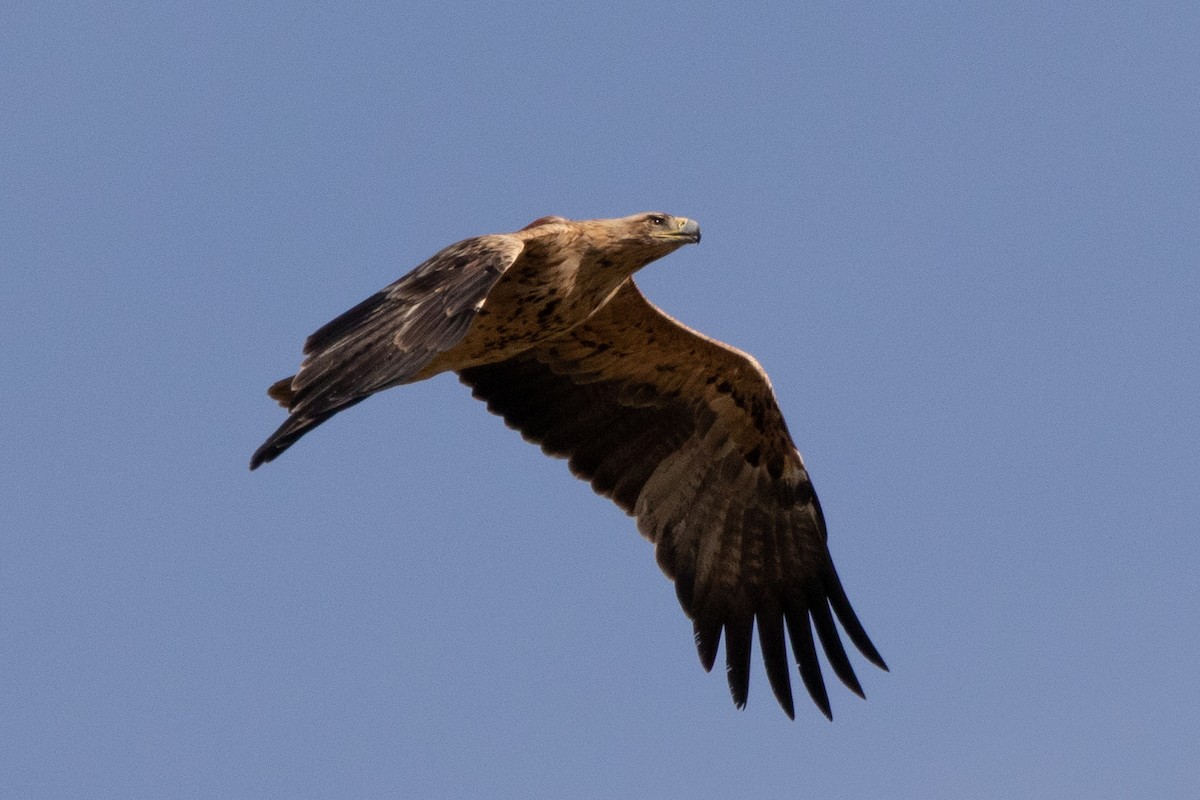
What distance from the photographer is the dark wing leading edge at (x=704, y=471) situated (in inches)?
597

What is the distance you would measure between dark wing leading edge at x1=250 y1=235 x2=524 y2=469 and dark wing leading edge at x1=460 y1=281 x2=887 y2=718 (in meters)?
2.94

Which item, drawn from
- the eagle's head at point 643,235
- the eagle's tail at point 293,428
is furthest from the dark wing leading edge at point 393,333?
the eagle's head at point 643,235

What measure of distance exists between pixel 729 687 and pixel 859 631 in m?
1.08

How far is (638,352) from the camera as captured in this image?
1519cm

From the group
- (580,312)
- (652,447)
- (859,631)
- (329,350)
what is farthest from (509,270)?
(859,631)

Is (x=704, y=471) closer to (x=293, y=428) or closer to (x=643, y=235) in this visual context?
(x=643, y=235)

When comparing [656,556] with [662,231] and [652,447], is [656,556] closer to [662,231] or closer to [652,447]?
[652,447]

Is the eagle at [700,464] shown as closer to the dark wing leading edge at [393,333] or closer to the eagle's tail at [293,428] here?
the dark wing leading edge at [393,333]

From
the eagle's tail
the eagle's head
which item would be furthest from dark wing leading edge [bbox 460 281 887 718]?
the eagle's tail

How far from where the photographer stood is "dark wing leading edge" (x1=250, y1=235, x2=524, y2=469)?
10.9 meters

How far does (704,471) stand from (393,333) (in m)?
4.66

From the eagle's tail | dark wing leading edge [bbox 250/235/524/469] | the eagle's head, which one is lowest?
the eagle's tail

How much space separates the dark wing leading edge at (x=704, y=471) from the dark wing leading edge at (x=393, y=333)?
2943 millimetres

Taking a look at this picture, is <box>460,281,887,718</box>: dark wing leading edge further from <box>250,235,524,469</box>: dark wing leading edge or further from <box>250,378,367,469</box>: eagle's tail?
<box>250,378,367,469</box>: eagle's tail
